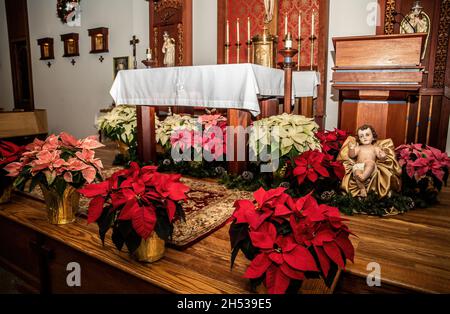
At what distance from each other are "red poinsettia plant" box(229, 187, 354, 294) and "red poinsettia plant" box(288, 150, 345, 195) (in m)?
1.00

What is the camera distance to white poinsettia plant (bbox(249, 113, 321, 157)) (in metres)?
2.53

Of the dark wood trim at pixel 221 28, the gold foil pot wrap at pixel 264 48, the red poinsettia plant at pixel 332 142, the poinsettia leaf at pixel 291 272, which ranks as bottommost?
the poinsettia leaf at pixel 291 272

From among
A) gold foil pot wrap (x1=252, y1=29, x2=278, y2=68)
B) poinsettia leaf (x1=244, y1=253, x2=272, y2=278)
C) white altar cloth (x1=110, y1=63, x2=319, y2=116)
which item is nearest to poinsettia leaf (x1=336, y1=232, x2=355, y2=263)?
poinsettia leaf (x1=244, y1=253, x2=272, y2=278)

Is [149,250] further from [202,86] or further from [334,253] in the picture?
[202,86]

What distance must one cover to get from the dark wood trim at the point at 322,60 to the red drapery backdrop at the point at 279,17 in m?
0.08

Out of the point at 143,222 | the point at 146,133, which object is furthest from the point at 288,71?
the point at 143,222

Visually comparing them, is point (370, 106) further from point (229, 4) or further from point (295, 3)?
point (229, 4)

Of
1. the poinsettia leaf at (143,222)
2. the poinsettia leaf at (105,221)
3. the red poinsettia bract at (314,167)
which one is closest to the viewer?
the poinsettia leaf at (143,222)

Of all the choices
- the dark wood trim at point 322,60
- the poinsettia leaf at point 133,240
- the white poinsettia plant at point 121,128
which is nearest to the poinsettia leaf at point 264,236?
the poinsettia leaf at point 133,240

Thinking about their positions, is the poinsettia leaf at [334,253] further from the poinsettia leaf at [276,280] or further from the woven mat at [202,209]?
the woven mat at [202,209]

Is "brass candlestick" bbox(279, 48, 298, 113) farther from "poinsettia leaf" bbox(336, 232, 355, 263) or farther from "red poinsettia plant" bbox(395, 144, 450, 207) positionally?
"poinsettia leaf" bbox(336, 232, 355, 263)

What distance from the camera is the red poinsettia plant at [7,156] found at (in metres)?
2.15
